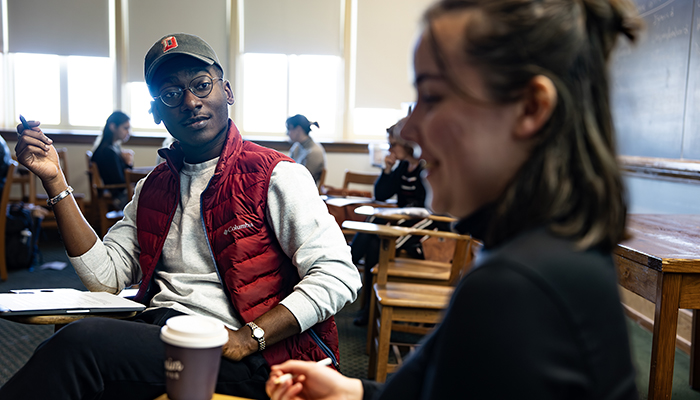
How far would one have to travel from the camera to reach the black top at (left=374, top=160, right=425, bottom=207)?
3418 mm

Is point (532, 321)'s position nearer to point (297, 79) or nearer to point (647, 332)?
point (647, 332)

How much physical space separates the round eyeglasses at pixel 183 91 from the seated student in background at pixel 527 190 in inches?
37.5

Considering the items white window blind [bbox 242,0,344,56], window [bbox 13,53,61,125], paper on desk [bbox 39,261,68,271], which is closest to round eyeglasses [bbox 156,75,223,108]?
paper on desk [bbox 39,261,68,271]

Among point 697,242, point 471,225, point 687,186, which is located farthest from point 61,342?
point 687,186

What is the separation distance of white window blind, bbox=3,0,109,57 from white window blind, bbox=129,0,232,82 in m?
0.33

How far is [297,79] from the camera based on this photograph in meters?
6.47

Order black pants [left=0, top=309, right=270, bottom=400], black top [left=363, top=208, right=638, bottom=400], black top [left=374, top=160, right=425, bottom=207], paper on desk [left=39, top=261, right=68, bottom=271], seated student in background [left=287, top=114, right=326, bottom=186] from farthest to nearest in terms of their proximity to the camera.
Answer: seated student in background [left=287, top=114, right=326, bottom=186] < paper on desk [left=39, top=261, right=68, bottom=271] < black top [left=374, top=160, right=425, bottom=207] < black pants [left=0, top=309, right=270, bottom=400] < black top [left=363, top=208, right=638, bottom=400]

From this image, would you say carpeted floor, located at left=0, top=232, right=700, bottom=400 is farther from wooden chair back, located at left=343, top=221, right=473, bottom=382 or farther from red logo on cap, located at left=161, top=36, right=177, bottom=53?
red logo on cap, located at left=161, top=36, right=177, bottom=53

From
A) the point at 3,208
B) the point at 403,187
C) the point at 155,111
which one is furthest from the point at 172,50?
the point at 3,208

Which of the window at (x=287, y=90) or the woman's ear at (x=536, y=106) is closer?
the woman's ear at (x=536, y=106)

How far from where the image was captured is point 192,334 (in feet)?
2.19

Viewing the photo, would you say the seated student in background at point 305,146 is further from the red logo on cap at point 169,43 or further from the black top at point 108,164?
the red logo on cap at point 169,43

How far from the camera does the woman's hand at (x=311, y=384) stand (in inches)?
28.9

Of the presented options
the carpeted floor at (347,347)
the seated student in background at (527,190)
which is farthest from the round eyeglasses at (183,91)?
the carpeted floor at (347,347)
